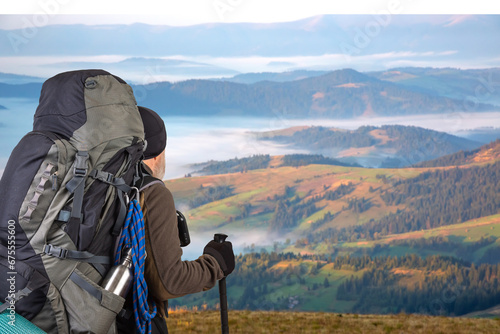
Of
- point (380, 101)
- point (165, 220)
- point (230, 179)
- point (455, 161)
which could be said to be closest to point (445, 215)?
point (455, 161)

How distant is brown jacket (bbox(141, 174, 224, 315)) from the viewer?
84.1 inches

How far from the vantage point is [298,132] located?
58000 mm

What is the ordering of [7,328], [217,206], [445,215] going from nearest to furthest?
[7,328] < [217,206] < [445,215]

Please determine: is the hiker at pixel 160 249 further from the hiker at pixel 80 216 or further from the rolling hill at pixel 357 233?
the rolling hill at pixel 357 233

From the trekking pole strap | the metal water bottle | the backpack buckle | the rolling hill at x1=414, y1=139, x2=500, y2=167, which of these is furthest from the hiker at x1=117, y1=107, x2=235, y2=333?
the rolling hill at x1=414, y1=139, x2=500, y2=167

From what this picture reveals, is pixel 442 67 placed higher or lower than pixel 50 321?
higher

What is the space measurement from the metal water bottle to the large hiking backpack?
1.3 inches

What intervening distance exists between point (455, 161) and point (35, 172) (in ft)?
199

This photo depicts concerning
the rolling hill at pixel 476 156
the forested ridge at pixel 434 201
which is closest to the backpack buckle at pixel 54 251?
the forested ridge at pixel 434 201

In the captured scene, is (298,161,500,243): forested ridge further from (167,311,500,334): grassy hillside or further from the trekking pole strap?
the trekking pole strap

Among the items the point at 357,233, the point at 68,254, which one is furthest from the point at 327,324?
the point at 357,233

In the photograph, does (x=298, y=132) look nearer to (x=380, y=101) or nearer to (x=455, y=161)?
(x=380, y=101)

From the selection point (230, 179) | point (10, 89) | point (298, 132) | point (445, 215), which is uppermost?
point (10, 89)

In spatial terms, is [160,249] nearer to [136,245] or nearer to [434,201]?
[136,245]
